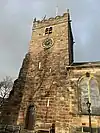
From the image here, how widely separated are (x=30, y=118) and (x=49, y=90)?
369 centimetres

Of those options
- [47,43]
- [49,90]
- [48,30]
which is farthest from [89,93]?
[48,30]

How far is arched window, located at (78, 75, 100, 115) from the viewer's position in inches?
693

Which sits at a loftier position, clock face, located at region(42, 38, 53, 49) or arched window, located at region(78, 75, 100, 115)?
clock face, located at region(42, 38, 53, 49)

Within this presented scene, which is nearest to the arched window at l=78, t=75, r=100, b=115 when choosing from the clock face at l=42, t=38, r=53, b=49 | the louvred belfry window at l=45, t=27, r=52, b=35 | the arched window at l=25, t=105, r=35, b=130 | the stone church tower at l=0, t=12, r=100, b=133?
the stone church tower at l=0, t=12, r=100, b=133

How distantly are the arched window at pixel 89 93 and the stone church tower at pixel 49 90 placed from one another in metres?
0.22

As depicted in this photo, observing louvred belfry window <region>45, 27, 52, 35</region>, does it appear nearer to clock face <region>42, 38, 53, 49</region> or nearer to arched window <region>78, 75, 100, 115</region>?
clock face <region>42, 38, 53, 49</region>

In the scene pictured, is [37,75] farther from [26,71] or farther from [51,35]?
[51,35]

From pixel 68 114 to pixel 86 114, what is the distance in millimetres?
1774

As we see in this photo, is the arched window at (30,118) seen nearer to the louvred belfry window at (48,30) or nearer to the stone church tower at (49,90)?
the stone church tower at (49,90)

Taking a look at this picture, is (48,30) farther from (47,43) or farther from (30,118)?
(30,118)

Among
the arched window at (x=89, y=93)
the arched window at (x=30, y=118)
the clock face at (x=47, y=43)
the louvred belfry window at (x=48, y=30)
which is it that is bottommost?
the arched window at (x=30, y=118)

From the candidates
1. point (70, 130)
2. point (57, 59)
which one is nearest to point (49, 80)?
point (57, 59)

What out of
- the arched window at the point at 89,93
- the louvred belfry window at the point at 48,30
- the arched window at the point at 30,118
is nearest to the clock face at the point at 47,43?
the louvred belfry window at the point at 48,30

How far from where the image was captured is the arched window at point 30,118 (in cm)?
1906
